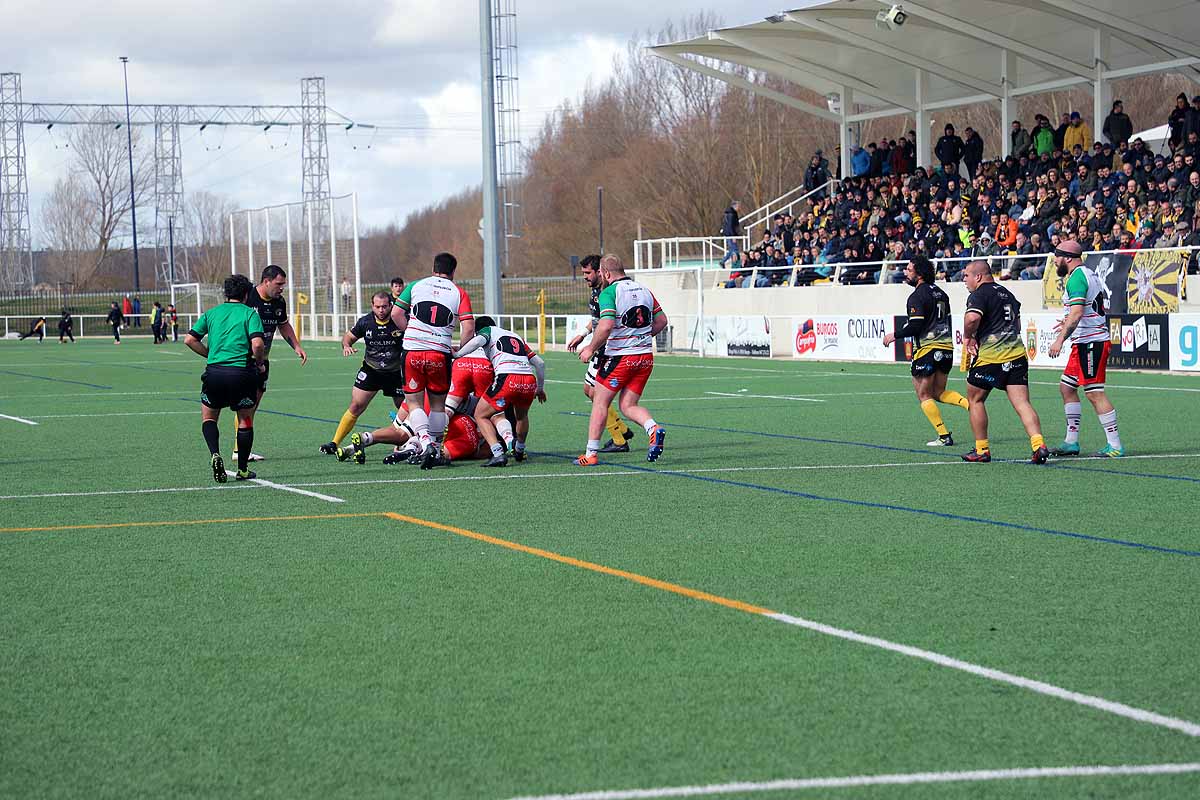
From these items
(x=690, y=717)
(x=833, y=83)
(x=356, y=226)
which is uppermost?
(x=833, y=83)

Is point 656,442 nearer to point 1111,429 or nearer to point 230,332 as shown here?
point 230,332

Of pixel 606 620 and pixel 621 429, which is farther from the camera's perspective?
pixel 621 429

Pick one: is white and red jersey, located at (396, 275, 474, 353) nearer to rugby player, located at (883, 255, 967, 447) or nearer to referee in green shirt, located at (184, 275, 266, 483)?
referee in green shirt, located at (184, 275, 266, 483)

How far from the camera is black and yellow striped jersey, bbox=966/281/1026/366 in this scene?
13.1 metres

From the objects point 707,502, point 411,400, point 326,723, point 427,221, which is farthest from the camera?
point 427,221

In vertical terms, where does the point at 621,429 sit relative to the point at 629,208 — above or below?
below

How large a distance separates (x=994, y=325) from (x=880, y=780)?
9072 mm

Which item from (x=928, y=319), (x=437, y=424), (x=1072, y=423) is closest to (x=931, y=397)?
(x=928, y=319)

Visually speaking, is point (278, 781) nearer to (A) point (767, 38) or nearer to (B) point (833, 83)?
(A) point (767, 38)

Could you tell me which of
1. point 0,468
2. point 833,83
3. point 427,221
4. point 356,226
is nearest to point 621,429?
point 0,468

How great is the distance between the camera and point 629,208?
74.2m

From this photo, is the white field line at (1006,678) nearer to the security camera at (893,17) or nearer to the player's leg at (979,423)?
the player's leg at (979,423)

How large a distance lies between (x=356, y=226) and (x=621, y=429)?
3962cm

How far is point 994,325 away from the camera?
43.2 ft
